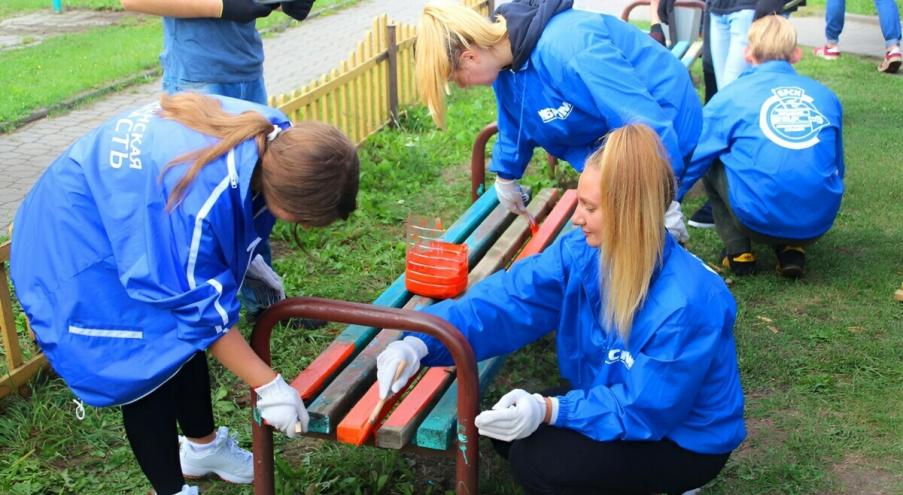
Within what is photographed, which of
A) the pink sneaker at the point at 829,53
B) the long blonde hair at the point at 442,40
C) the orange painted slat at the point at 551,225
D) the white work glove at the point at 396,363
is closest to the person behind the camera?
the white work glove at the point at 396,363

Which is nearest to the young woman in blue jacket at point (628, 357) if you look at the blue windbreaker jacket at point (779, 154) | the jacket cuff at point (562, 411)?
the jacket cuff at point (562, 411)

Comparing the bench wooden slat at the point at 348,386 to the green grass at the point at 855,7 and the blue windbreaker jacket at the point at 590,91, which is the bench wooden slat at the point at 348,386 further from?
the green grass at the point at 855,7

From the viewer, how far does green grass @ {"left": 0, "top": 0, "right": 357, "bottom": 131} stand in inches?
308

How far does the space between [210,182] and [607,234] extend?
0.96 metres

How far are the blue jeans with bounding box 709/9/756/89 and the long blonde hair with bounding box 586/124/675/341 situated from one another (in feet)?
13.2

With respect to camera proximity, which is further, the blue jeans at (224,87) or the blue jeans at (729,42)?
the blue jeans at (729,42)

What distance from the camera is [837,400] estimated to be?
3.60m

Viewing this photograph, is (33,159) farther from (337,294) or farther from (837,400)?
(837,400)

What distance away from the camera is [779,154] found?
4.32 m

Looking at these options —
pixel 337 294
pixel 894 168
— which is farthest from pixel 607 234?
pixel 894 168

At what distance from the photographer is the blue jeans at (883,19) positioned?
859 cm

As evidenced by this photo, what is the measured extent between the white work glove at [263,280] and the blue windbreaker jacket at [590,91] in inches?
43.9

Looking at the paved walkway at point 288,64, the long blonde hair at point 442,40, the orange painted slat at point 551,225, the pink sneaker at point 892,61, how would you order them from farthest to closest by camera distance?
the pink sneaker at point 892,61 < the paved walkway at point 288,64 < the orange painted slat at point 551,225 < the long blonde hair at point 442,40

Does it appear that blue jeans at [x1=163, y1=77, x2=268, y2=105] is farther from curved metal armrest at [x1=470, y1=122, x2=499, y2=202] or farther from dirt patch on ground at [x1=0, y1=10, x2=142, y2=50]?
dirt patch on ground at [x1=0, y1=10, x2=142, y2=50]
